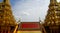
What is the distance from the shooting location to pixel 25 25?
4522 centimetres

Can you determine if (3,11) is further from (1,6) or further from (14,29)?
(14,29)

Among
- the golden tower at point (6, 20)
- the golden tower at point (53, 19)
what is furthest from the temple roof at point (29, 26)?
the golden tower at point (53, 19)

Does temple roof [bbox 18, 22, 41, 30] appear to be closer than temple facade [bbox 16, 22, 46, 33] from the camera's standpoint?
No

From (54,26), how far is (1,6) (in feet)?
36.2

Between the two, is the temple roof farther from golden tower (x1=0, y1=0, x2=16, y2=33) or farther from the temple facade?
golden tower (x1=0, y1=0, x2=16, y2=33)

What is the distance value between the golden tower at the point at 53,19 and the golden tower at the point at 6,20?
605 cm

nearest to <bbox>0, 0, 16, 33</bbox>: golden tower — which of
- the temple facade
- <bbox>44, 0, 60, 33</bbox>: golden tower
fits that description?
the temple facade

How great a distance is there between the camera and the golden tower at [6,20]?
118 ft

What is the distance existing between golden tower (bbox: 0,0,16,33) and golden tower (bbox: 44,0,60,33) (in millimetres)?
6053

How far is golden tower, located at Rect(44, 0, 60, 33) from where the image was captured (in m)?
36.2

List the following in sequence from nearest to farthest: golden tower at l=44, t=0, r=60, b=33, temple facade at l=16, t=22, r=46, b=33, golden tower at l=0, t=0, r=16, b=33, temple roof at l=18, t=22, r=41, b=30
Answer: golden tower at l=0, t=0, r=16, b=33, golden tower at l=44, t=0, r=60, b=33, temple facade at l=16, t=22, r=46, b=33, temple roof at l=18, t=22, r=41, b=30

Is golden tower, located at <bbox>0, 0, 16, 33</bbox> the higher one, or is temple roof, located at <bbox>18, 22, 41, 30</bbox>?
golden tower, located at <bbox>0, 0, 16, 33</bbox>

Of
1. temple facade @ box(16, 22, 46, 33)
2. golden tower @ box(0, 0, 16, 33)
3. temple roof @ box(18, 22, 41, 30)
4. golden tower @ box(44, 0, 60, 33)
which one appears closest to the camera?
golden tower @ box(0, 0, 16, 33)

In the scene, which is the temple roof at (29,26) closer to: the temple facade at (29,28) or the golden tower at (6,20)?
the temple facade at (29,28)
